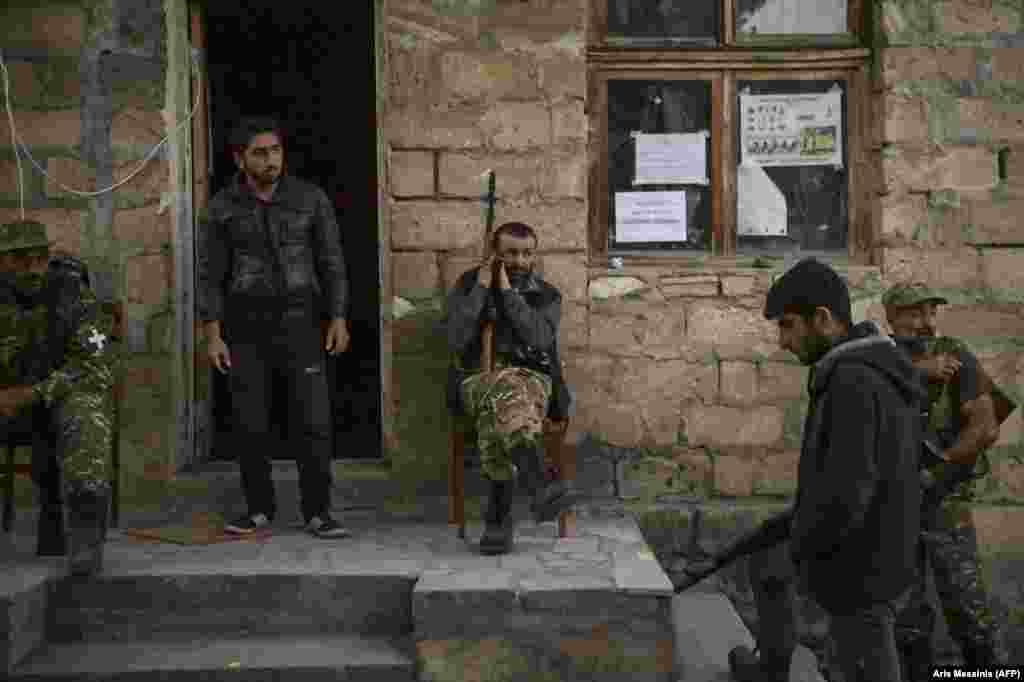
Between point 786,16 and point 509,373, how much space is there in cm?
256

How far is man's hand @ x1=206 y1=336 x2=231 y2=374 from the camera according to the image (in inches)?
240

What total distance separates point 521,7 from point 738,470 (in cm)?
258

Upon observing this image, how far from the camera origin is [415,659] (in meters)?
4.98

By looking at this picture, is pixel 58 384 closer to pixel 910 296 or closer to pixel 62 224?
pixel 62 224

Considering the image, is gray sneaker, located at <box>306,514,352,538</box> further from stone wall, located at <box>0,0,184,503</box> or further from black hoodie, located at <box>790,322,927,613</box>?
black hoodie, located at <box>790,322,927,613</box>

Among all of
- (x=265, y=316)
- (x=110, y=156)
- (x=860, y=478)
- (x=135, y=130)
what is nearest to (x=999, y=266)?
(x=860, y=478)

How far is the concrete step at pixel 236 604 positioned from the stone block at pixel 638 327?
1964mm

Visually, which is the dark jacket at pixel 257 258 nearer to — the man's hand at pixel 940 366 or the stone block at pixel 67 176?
the stone block at pixel 67 176

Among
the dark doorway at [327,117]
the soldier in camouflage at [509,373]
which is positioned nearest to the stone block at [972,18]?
the soldier in camouflage at [509,373]

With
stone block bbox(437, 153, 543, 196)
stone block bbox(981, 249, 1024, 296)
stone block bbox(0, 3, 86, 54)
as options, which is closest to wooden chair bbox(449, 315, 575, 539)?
stone block bbox(437, 153, 543, 196)

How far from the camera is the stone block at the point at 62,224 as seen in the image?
659 cm

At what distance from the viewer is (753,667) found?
5012 millimetres

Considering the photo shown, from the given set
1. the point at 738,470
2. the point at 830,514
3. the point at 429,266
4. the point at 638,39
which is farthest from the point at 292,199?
the point at 830,514

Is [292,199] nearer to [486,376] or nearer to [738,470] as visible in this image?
[486,376]
